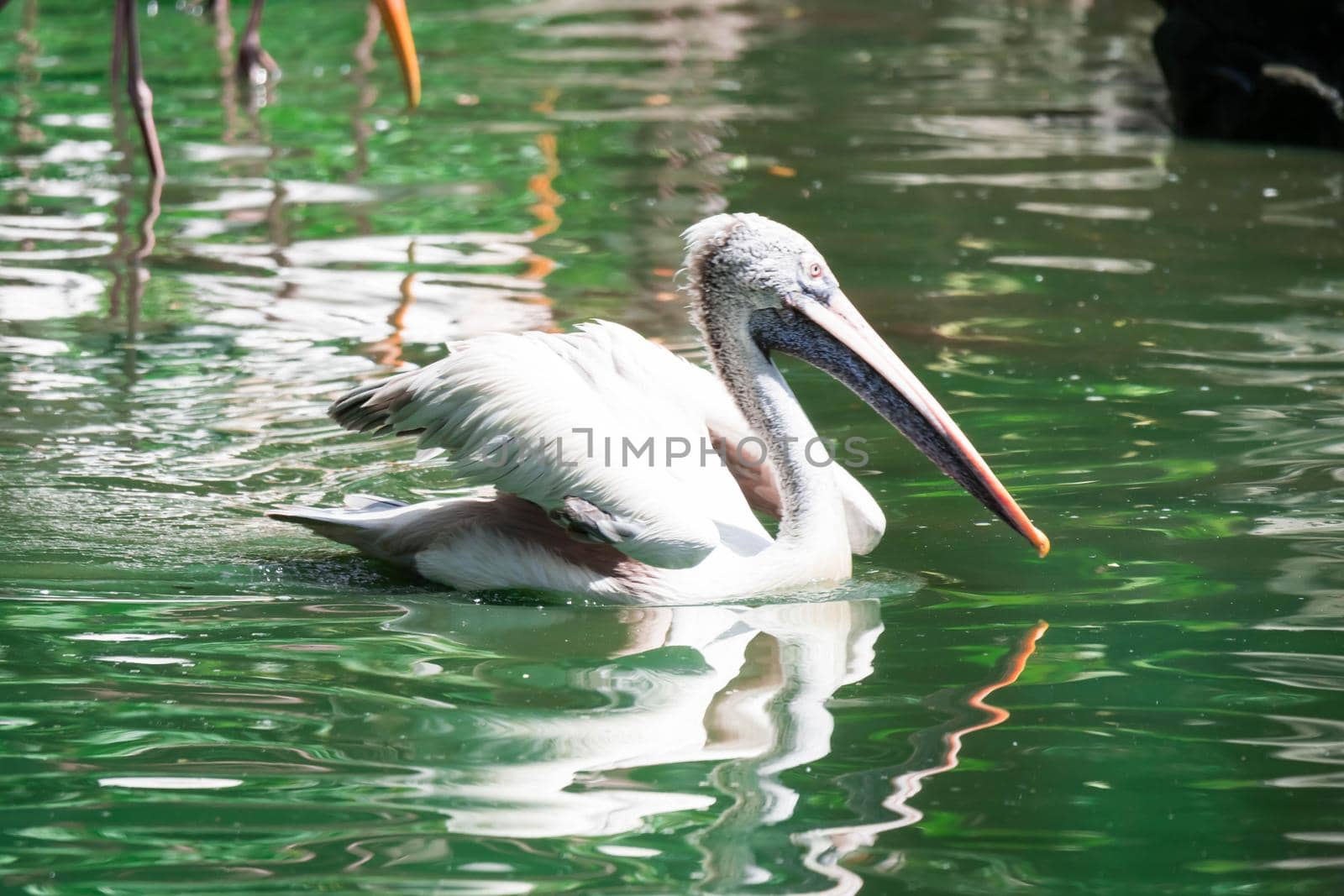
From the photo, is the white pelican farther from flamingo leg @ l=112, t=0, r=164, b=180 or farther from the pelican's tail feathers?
flamingo leg @ l=112, t=0, r=164, b=180

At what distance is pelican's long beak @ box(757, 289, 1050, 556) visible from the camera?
463 cm

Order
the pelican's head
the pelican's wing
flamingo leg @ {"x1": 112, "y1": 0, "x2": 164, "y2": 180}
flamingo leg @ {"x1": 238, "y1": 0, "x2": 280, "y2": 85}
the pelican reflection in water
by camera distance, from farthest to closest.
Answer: flamingo leg @ {"x1": 238, "y1": 0, "x2": 280, "y2": 85} < flamingo leg @ {"x1": 112, "y1": 0, "x2": 164, "y2": 180} < the pelican's head < the pelican's wing < the pelican reflection in water

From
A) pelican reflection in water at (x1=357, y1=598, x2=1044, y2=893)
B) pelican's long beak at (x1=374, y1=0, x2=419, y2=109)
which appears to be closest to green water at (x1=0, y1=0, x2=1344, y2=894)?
pelican reflection in water at (x1=357, y1=598, x2=1044, y2=893)

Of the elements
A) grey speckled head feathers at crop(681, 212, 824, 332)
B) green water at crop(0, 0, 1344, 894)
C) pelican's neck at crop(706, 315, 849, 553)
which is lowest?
green water at crop(0, 0, 1344, 894)

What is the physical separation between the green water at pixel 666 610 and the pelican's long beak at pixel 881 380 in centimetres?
28

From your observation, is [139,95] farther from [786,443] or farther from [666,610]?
[666,610]

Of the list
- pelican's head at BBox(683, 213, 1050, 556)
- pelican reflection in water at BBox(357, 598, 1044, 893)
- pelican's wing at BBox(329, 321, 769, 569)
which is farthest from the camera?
pelican's head at BBox(683, 213, 1050, 556)

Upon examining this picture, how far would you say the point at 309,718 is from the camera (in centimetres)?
373

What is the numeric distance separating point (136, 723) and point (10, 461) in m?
2.05

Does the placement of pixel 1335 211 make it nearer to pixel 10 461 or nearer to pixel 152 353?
pixel 152 353

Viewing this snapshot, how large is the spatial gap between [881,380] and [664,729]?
135 centimetres

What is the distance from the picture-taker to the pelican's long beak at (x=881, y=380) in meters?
4.63

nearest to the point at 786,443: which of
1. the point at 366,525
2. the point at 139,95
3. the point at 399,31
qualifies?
the point at 366,525

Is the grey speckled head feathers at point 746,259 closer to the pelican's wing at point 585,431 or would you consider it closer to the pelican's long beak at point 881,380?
the pelican's long beak at point 881,380
